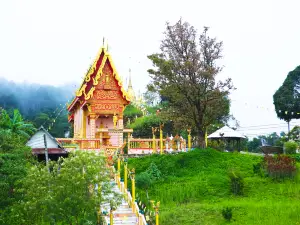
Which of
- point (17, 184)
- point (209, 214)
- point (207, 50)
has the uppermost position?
point (207, 50)

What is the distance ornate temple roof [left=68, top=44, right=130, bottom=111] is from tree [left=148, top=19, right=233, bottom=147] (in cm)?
248

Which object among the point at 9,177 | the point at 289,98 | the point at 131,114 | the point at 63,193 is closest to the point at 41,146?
the point at 9,177

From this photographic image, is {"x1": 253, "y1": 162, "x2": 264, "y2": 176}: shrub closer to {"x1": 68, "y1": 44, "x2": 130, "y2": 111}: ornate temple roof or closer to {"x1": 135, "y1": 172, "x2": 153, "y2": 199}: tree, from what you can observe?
{"x1": 135, "y1": 172, "x2": 153, "y2": 199}: tree

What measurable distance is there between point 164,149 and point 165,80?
156 inches

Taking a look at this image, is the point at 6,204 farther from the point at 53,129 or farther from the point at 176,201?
the point at 53,129

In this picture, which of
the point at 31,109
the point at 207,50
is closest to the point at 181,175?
the point at 207,50

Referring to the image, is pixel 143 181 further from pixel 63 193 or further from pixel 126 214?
pixel 63 193

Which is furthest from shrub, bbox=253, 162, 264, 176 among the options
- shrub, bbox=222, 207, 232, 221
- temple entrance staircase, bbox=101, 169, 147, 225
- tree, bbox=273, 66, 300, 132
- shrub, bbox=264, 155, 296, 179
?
tree, bbox=273, 66, 300, 132

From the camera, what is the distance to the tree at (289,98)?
43.1m

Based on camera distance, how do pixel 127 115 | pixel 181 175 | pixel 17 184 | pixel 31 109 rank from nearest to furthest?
pixel 17 184 < pixel 181 175 < pixel 127 115 < pixel 31 109

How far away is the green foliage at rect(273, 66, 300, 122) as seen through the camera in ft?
141

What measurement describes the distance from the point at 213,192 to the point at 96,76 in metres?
11.9

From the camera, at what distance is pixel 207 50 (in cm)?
2778

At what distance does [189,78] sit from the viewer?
88.2 feet
